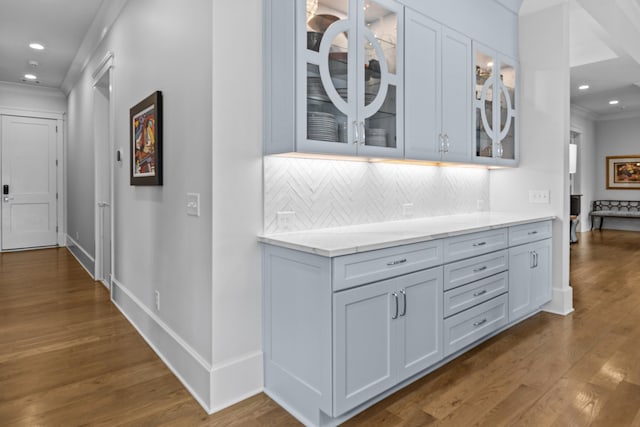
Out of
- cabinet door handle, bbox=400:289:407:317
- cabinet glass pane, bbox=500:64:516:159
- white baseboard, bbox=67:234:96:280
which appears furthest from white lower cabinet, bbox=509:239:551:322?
white baseboard, bbox=67:234:96:280

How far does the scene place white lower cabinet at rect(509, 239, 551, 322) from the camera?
3.14 metres

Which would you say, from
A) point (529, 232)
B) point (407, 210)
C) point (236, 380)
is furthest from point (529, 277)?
point (236, 380)

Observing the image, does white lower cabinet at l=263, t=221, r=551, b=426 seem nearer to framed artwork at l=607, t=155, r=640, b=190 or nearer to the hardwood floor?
the hardwood floor

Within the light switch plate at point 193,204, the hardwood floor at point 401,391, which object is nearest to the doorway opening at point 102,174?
the hardwood floor at point 401,391

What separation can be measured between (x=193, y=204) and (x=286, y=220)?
0.53 meters

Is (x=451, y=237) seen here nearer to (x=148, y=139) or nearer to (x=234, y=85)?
(x=234, y=85)

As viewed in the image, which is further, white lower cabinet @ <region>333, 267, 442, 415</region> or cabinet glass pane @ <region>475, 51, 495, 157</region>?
cabinet glass pane @ <region>475, 51, 495, 157</region>

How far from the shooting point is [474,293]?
106 inches

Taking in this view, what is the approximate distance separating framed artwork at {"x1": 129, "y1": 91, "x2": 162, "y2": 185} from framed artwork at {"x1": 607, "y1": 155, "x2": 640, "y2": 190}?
11.1m

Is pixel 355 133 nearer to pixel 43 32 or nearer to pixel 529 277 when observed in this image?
pixel 529 277

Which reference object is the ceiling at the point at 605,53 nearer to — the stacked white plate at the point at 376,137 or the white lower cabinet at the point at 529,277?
the white lower cabinet at the point at 529,277

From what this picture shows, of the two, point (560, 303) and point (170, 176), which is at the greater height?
point (170, 176)

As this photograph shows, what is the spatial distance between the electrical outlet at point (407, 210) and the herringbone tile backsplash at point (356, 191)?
3 centimetres

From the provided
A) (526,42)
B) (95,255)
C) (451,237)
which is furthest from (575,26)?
(95,255)
